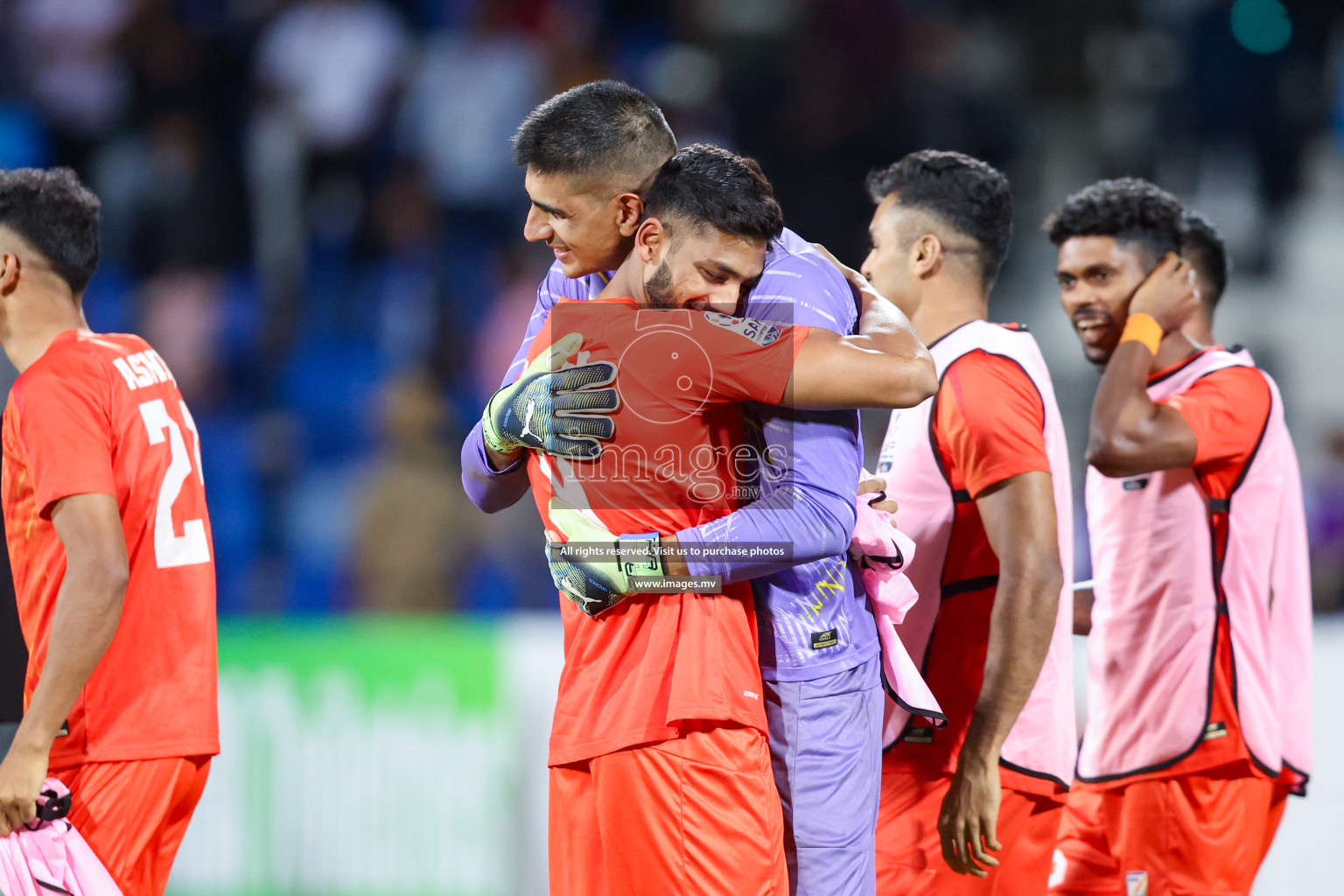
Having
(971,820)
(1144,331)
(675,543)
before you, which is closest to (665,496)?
(675,543)

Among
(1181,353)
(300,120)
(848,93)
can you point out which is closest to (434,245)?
(300,120)

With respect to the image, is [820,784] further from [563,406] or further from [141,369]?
[141,369]

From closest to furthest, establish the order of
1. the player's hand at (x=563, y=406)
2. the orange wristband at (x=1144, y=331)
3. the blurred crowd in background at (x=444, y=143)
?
the player's hand at (x=563, y=406)
the orange wristband at (x=1144, y=331)
the blurred crowd in background at (x=444, y=143)

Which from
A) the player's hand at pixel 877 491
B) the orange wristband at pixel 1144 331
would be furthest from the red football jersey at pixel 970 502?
the orange wristband at pixel 1144 331

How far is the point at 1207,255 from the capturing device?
462cm

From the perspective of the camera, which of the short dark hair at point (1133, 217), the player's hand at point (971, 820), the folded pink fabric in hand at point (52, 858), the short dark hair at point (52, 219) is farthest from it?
the short dark hair at point (1133, 217)

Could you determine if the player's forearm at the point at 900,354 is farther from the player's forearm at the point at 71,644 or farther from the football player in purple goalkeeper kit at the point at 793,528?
the player's forearm at the point at 71,644

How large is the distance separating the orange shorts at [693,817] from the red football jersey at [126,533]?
131 cm

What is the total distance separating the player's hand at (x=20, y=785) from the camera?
308cm

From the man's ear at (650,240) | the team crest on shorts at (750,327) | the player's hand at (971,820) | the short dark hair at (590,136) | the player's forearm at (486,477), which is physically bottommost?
the player's hand at (971,820)

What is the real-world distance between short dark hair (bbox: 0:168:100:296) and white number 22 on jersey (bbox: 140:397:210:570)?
426mm

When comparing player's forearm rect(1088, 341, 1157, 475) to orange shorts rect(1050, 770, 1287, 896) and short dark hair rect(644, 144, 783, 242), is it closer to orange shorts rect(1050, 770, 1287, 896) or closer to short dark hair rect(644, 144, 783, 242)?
orange shorts rect(1050, 770, 1287, 896)

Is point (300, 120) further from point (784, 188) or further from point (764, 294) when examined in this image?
point (764, 294)

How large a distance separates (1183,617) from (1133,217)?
4.21 ft
